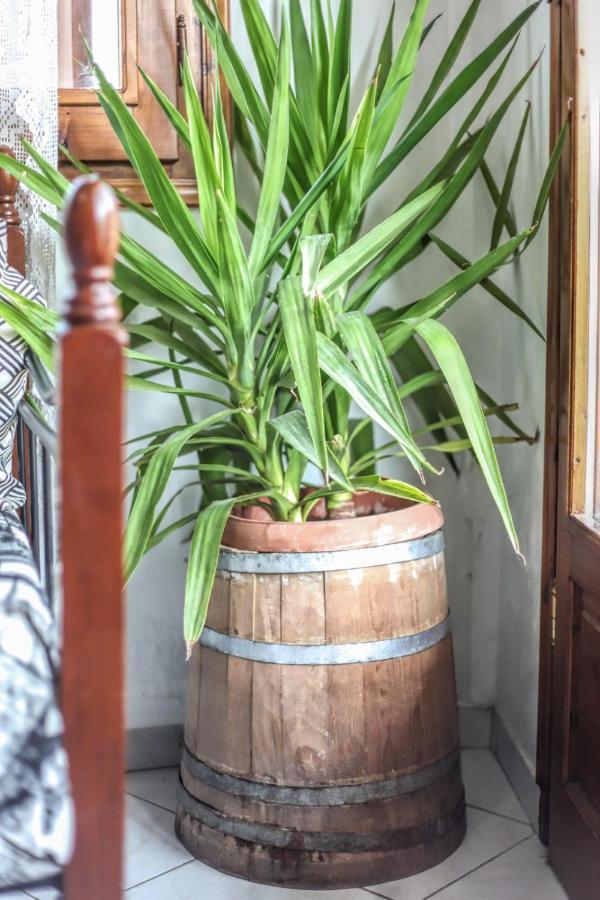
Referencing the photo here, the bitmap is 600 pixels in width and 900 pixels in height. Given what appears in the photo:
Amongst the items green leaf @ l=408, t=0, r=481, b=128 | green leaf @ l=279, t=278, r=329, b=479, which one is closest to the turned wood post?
green leaf @ l=279, t=278, r=329, b=479

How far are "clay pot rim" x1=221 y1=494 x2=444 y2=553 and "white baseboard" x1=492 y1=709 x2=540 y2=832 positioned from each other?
1.77 feet

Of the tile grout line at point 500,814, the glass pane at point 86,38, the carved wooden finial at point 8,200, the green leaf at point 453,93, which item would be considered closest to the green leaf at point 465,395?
the green leaf at point 453,93

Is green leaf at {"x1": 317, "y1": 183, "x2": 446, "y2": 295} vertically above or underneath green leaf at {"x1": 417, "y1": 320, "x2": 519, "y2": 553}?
above

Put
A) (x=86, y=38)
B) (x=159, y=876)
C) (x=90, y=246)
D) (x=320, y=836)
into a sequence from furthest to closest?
(x=86, y=38), (x=159, y=876), (x=320, y=836), (x=90, y=246)

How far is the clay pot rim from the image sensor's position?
1.34 metres

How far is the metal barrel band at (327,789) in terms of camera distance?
1.37 m

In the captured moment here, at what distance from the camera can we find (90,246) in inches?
22.5

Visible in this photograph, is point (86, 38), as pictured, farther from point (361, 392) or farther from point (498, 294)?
point (361, 392)

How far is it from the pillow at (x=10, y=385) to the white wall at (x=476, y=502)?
0.39 m

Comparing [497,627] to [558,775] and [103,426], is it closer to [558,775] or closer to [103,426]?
[558,775]

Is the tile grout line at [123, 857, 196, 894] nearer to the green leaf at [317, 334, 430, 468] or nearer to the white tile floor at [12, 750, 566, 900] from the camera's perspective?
the white tile floor at [12, 750, 566, 900]

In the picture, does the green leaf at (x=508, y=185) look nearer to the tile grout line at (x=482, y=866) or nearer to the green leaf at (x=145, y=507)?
the green leaf at (x=145, y=507)

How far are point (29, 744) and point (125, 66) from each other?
1.29 meters

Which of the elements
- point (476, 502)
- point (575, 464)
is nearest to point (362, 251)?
point (575, 464)
